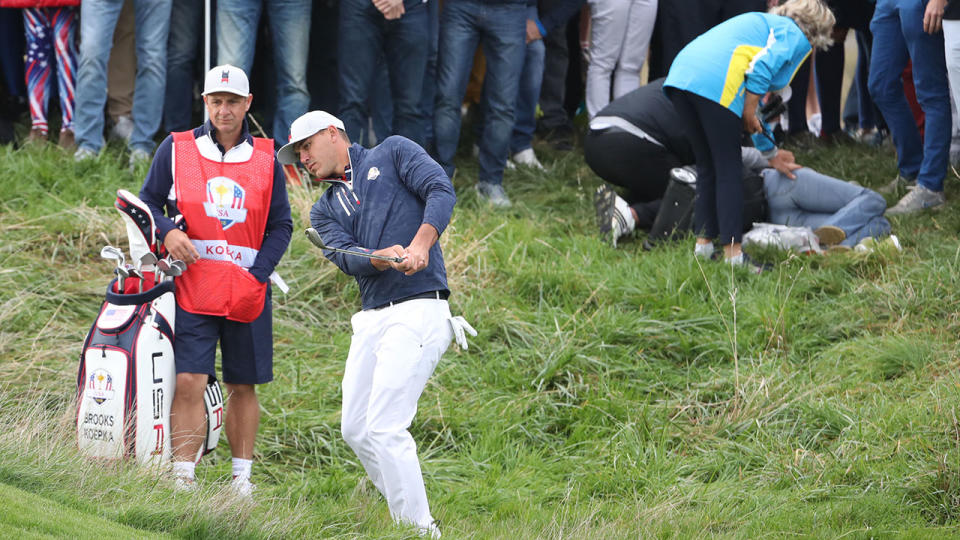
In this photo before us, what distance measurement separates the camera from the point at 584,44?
36.6 ft

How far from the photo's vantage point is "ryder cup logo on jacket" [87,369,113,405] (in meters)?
5.36

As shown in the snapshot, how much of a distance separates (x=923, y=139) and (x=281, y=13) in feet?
16.4

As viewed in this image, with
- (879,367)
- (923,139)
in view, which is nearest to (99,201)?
(879,367)

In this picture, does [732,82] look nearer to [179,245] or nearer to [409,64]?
[409,64]


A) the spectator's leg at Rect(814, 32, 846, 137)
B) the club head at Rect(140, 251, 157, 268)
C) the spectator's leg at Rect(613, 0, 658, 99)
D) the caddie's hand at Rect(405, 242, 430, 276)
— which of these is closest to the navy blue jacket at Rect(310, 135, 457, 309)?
the caddie's hand at Rect(405, 242, 430, 276)

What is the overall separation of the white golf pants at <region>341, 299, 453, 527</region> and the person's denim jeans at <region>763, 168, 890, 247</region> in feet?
13.5

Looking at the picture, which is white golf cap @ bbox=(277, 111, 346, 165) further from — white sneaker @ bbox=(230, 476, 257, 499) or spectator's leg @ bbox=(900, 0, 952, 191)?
spectator's leg @ bbox=(900, 0, 952, 191)

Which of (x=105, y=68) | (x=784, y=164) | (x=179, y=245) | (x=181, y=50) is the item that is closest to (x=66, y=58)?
(x=105, y=68)

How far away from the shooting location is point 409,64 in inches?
360

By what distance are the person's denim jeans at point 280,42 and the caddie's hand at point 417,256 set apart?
4.26 metres

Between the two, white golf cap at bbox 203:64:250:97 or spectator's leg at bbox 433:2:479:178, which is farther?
spectator's leg at bbox 433:2:479:178

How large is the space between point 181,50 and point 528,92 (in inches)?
114

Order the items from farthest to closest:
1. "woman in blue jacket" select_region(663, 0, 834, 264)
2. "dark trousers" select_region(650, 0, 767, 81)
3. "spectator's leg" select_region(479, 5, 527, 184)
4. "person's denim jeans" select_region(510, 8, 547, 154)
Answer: "person's denim jeans" select_region(510, 8, 547, 154), "dark trousers" select_region(650, 0, 767, 81), "spectator's leg" select_region(479, 5, 527, 184), "woman in blue jacket" select_region(663, 0, 834, 264)

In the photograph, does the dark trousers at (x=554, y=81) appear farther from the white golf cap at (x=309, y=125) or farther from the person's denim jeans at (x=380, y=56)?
the white golf cap at (x=309, y=125)
